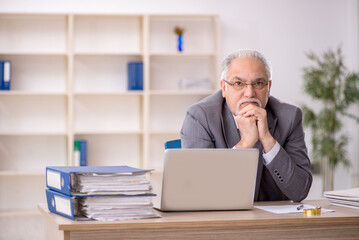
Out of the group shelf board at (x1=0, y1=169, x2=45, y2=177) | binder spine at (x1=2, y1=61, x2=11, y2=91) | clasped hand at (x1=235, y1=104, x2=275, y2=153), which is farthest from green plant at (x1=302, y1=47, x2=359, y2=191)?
clasped hand at (x1=235, y1=104, x2=275, y2=153)

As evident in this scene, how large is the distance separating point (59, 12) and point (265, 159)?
151 inches

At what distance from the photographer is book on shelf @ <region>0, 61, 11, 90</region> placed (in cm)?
517

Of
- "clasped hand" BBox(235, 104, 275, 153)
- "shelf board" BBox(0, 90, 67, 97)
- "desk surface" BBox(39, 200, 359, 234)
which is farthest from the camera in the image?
"shelf board" BBox(0, 90, 67, 97)

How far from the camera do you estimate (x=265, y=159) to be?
2.18 metres

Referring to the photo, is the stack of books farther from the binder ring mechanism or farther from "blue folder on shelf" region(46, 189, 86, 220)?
the binder ring mechanism

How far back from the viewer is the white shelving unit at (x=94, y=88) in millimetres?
5426

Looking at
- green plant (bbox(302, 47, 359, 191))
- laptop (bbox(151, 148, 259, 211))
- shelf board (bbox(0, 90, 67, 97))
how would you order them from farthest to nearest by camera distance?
green plant (bbox(302, 47, 359, 191)) → shelf board (bbox(0, 90, 67, 97)) → laptop (bbox(151, 148, 259, 211))

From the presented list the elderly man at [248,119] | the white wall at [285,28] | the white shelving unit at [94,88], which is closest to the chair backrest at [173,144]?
the elderly man at [248,119]

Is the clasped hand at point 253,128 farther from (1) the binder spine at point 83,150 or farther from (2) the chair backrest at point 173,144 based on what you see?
(1) the binder spine at point 83,150

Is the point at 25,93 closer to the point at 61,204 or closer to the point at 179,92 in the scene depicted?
the point at 179,92

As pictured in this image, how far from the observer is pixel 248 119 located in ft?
7.39

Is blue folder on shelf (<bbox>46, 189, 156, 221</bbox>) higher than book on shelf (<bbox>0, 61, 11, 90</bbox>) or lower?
lower

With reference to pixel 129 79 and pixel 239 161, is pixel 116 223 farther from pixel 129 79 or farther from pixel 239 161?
pixel 129 79

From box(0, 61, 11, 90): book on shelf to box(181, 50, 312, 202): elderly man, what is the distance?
3171mm
